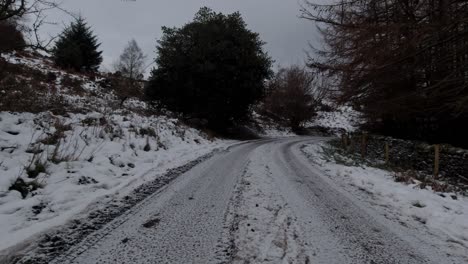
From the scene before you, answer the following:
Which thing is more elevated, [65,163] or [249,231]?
[65,163]

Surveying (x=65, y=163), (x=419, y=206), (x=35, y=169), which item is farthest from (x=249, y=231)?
(x=65, y=163)

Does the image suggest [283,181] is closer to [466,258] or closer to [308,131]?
[466,258]

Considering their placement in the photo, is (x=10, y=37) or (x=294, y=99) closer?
(x=10, y=37)

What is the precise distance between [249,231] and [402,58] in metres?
7.43

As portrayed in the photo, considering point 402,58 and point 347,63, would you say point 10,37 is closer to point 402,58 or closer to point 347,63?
point 402,58

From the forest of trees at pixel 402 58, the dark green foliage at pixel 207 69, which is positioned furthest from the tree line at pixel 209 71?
the forest of trees at pixel 402 58

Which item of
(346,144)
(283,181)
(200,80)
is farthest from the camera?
(200,80)

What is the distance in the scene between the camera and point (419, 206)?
16.6ft

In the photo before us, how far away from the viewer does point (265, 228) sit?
3.61 meters

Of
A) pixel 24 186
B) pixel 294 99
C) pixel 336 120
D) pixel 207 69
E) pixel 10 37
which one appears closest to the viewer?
pixel 24 186

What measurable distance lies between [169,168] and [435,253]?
566 centimetres

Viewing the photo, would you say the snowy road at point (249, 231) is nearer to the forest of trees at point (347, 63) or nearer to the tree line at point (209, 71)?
the forest of trees at point (347, 63)

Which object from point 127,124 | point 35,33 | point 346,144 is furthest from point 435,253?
point 346,144

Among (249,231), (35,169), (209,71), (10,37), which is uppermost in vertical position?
(209,71)
